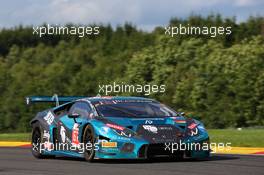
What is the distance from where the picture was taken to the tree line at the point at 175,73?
3881 cm

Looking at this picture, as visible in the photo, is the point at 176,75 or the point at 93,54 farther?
the point at 93,54

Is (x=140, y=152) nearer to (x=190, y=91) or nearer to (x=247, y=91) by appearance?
(x=247, y=91)

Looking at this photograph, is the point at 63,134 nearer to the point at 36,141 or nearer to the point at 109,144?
the point at 36,141

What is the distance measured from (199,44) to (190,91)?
6.11m

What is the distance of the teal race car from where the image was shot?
11.4 m

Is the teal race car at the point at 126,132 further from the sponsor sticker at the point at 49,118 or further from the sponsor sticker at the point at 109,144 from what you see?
the sponsor sticker at the point at 49,118

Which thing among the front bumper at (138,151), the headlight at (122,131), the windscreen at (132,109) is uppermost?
the windscreen at (132,109)

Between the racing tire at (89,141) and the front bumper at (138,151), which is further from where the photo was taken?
the racing tire at (89,141)

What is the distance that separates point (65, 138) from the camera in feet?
42.4

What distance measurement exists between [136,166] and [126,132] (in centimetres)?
71

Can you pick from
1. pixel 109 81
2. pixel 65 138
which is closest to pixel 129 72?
pixel 109 81

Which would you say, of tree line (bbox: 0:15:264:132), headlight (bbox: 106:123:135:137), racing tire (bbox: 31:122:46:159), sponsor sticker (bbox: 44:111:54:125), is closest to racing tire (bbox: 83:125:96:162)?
headlight (bbox: 106:123:135:137)

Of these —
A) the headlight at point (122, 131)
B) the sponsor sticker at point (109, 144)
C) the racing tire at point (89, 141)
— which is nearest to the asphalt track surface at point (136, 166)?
the racing tire at point (89, 141)

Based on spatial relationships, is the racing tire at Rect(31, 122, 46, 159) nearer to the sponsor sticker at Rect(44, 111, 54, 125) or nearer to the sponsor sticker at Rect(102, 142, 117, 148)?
the sponsor sticker at Rect(44, 111, 54, 125)
